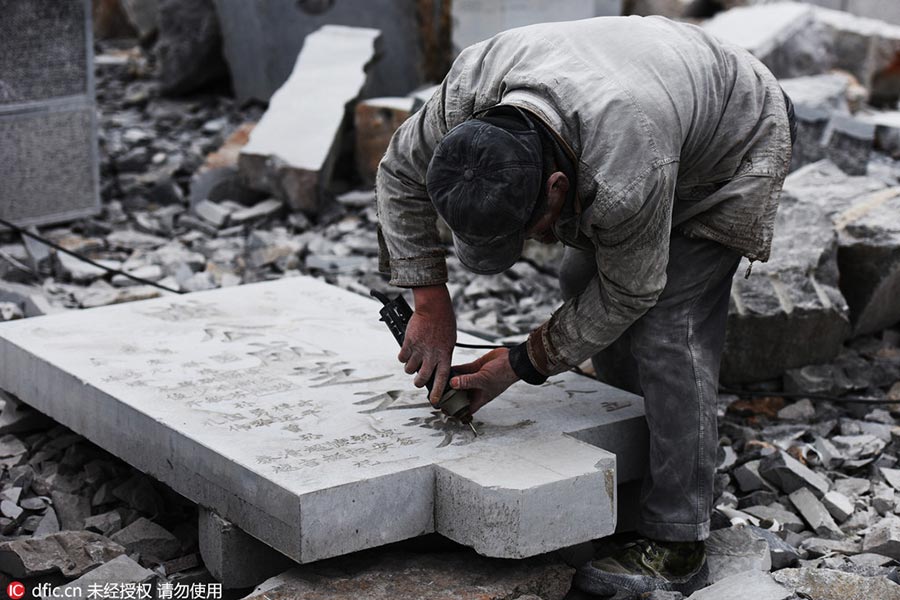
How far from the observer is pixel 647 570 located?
11.0ft

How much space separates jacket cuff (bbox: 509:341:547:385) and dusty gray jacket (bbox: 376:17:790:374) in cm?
3

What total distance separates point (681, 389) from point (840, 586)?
27.2 inches

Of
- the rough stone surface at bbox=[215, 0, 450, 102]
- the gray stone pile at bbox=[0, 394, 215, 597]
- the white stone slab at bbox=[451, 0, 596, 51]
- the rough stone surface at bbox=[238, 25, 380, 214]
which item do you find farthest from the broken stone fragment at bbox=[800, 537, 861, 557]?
the rough stone surface at bbox=[215, 0, 450, 102]

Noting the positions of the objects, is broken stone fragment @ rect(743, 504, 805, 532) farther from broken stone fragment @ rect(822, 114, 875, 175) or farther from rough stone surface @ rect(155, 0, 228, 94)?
rough stone surface @ rect(155, 0, 228, 94)

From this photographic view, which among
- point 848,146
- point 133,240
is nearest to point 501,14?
point 848,146

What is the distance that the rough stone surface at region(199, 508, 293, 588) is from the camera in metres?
3.24

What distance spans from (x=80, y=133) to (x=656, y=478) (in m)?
4.94

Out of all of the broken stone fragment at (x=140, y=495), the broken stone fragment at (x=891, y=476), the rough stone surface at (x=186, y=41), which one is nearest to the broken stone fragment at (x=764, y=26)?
the rough stone surface at (x=186, y=41)

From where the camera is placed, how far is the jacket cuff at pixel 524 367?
10.8 feet

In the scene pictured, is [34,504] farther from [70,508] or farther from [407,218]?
[407,218]

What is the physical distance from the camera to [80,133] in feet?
23.3

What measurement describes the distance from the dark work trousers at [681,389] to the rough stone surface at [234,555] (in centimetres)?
110

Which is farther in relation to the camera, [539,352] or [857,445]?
[857,445]

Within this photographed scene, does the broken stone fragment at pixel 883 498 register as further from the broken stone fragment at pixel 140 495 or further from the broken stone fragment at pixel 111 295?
the broken stone fragment at pixel 111 295
